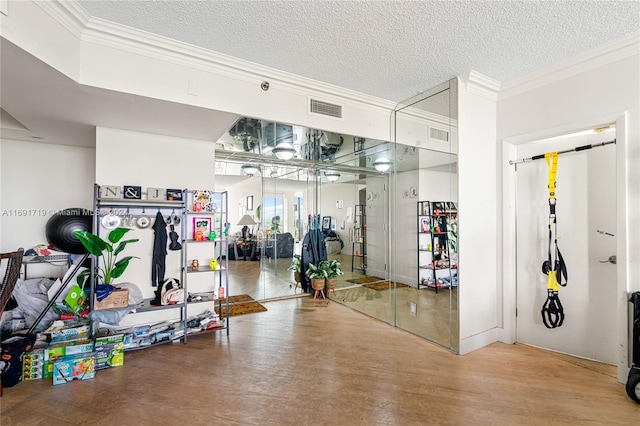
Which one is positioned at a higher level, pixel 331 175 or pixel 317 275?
pixel 331 175

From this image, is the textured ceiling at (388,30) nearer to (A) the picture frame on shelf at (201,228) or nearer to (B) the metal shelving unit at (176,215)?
(B) the metal shelving unit at (176,215)

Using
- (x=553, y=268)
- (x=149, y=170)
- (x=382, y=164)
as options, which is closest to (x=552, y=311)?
(x=553, y=268)

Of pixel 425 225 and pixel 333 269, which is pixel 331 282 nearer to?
pixel 333 269

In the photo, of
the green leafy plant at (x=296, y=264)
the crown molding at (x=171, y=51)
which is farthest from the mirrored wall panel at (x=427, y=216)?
the green leafy plant at (x=296, y=264)

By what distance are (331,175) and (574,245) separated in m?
3.45

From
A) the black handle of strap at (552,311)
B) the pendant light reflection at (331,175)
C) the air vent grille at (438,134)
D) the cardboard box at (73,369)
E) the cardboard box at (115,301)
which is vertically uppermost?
the air vent grille at (438,134)

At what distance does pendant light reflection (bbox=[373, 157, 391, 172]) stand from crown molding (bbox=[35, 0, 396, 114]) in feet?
4.11

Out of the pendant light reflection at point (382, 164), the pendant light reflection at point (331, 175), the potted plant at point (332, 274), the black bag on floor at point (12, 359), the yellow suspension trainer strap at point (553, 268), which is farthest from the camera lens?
the pendant light reflection at point (331, 175)

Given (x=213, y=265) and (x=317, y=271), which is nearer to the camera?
(x=213, y=265)

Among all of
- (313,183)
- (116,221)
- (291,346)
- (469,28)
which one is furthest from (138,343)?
(469,28)

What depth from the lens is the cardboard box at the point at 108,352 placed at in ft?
8.40

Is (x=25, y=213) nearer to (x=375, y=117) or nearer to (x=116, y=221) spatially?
A: (x=116, y=221)

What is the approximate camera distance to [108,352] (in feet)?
8.51

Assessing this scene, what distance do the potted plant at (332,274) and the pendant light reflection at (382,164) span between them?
70.4 inches
